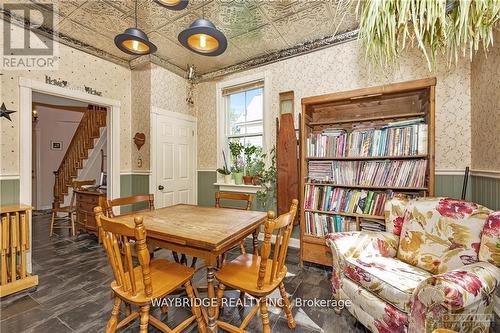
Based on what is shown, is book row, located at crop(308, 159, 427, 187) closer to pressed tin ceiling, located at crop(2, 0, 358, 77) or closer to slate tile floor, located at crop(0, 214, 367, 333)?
slate tile floor, located at crop(0, 214, 367, 333)

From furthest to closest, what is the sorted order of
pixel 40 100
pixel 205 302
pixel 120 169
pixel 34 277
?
1. pixel 40 100
2. pixel 120 169
3. pixel 34 277
4. pixel 205 302

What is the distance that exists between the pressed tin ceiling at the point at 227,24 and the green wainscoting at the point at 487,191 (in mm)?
1866

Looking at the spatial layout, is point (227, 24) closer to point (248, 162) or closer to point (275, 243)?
point (248, 162)

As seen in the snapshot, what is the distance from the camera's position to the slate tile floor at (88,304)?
1.67m

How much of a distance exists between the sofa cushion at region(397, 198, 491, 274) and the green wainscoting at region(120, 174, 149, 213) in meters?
3.35

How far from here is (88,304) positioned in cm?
193

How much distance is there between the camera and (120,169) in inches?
136

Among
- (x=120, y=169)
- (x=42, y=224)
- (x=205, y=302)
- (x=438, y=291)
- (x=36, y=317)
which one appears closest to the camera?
(x=438, y=291)

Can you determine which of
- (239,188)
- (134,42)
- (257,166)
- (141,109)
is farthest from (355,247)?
(141,109)

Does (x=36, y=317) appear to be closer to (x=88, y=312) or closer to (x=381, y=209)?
(x=88, y=312)

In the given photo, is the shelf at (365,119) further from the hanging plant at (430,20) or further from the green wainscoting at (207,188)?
the green wainscoting at (207,188)

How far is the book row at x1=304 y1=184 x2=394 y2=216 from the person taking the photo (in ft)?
7.51

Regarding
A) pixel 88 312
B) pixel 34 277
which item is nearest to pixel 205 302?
pixel 88 312

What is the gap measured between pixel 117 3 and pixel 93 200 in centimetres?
275
